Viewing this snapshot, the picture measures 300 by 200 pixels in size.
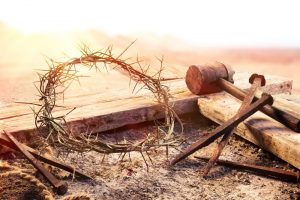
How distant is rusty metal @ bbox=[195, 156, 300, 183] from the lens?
2.82 metres

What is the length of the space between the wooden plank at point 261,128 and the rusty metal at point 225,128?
179 millimetres

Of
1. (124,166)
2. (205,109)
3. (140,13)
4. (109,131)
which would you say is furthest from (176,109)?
(140,13)

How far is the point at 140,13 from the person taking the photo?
9.50 m

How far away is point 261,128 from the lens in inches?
128

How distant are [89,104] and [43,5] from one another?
699 centimetres

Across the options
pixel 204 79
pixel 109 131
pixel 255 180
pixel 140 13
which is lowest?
pixel 255 180

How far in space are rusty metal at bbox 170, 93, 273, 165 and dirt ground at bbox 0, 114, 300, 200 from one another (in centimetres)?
13

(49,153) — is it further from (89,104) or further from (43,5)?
(43,5)

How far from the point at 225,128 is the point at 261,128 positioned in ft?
1.15

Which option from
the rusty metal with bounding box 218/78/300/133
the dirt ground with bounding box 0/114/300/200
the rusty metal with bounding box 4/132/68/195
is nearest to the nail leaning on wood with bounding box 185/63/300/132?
the rusty metal with bounding box 218/78/300/133

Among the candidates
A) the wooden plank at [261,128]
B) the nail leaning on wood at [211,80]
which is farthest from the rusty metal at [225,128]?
the nail leaning on wood at [211,80]

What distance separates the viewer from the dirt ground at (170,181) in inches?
106

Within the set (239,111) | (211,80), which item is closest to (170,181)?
(239,111)

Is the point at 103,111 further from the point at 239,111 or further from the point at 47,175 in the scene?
the point at 239,111
